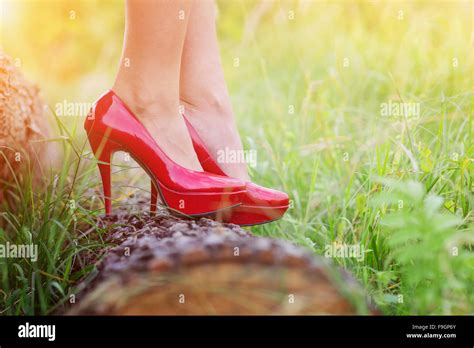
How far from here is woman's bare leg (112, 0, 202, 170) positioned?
1.34m

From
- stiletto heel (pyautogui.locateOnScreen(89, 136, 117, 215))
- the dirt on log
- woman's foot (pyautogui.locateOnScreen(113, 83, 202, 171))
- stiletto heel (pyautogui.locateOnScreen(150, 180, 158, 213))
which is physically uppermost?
woman's foot (pyautogui.locateOnScreen(113, 83, 202, 171))

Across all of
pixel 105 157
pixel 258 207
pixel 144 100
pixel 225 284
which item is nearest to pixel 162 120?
pixel 144 100

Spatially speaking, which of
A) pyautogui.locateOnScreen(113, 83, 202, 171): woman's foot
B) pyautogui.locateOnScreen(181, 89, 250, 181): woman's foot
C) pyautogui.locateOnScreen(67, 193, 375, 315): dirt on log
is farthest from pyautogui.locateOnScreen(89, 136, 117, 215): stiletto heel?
pyautogui.locateOnScreen(67, 193, 375, 315): dirt on log

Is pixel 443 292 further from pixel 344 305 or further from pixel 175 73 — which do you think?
pixel 175 73

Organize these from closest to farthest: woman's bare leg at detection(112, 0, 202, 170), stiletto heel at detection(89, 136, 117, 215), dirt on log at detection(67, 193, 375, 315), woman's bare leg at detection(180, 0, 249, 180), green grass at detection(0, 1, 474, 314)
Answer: dirt on log at detection(67, 193, 375, 315)
green grass at detection(0, 1, 474, 314)
woman's bare leg at detection(112, 0, 202, 170)
stiletto heel at detection(89, 136, 117, 215)
woman's bare leg at detection(180, 0, 249, 180)

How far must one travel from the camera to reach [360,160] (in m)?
1.78

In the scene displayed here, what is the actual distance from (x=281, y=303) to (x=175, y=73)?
2.26ft

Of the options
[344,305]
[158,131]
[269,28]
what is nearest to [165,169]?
[158,131]

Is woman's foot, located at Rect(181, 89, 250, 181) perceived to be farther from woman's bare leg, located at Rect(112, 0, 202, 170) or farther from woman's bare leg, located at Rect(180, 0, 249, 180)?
woman's bare leg, located at Rect(112, 0, 202, 170)

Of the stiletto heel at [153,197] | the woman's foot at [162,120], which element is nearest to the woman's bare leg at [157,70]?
the woman's foot at [162,120]

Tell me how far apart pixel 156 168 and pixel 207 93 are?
0.31 metres

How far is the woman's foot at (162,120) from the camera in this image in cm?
144

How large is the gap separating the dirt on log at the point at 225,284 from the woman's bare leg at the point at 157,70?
1.70 ft

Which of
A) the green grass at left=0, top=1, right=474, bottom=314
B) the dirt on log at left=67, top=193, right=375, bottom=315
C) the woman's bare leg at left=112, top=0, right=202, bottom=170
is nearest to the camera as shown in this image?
the dirt on log at left=67, top=193, right=375, bottom=315
